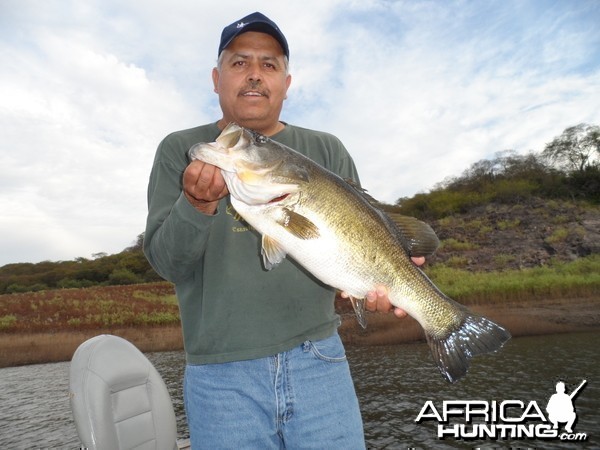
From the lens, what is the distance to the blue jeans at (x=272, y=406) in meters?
2.84

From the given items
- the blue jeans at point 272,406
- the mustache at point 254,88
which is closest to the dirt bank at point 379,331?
the blue jeans at point 272,406

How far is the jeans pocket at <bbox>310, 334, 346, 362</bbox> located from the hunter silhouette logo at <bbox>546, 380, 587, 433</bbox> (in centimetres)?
1117

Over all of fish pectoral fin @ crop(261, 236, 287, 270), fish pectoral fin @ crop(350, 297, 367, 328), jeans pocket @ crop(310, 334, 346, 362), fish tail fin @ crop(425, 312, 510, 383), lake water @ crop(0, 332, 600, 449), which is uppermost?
fish pectoral fin @ crop(261, 236, 287, 270)

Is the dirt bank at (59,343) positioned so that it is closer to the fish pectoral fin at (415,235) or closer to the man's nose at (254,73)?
the fish pectoral fin at (415,235)

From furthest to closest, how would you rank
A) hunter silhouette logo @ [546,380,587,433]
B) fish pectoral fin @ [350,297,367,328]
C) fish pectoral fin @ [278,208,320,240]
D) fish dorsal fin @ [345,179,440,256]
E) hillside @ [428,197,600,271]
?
hillside @ [428,197,600,271] → hunter silhouette logo @ [546,380,587,433] → fish dorsal fin @ [345,179,440,256] → fish pectoral fin @ [350,297,367,328] → fish pectoral fin @ [278,208,320,240]

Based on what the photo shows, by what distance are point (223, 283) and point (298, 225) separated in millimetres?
668

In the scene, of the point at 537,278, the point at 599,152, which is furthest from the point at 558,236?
the point at 599,152

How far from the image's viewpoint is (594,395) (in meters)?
12.8

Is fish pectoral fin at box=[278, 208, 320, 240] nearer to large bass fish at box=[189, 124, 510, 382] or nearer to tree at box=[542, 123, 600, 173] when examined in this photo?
large bass fish at box=[189, 124, 510, 382]

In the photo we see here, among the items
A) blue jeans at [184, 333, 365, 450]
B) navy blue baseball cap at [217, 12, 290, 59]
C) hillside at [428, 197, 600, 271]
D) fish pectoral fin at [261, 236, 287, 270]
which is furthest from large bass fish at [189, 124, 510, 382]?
hillside at [428, 197, 600, 271]

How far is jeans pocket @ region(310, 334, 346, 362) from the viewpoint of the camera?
10.2ft

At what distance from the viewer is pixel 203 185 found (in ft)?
8.76

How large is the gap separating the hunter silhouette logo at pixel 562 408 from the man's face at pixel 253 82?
12183 millimetres

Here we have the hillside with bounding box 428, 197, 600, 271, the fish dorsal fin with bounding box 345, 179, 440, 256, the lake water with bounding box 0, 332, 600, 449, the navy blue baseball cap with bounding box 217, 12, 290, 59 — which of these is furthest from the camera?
the hillside with bounding box 428, 197, 600, 271
